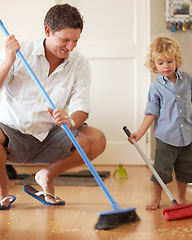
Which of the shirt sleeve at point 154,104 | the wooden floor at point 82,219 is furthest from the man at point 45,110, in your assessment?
the shirt sleeve at point 154,104

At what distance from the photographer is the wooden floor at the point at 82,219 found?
59.6 inches

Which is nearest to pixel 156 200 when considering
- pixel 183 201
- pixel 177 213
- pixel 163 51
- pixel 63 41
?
pixel 183 201

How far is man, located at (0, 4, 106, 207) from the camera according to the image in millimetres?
1959

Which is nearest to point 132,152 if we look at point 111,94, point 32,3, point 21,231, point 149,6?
point 111,94

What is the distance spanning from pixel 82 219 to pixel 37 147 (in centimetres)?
45

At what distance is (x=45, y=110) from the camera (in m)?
2.01

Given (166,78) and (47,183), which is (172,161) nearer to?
(166,78)

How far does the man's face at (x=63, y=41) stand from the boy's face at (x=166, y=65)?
443 millimetres

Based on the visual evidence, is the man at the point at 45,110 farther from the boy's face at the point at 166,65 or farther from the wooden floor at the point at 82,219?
the boy's face at the point at 166,65

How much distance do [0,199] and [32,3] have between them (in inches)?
80.1

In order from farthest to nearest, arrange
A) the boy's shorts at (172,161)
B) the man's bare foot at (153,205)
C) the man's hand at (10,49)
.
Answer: the boy's shorts at (172,161) < the man's bare foot at (153,205) < the man's hand at (10,49)

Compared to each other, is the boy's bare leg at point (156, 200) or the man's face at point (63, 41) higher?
the man's face at point (63, 41)

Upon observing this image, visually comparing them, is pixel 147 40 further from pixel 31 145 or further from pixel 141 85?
pixel 31 145

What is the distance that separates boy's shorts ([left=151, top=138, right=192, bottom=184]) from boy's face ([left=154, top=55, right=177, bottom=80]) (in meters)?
0.35
